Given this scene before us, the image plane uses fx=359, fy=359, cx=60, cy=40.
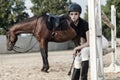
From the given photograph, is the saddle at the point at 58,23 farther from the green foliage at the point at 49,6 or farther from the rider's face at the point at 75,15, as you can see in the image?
the green foliage at the point at 49,6

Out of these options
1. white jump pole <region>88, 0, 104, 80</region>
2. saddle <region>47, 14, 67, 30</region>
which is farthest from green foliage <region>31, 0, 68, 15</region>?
white jump pole <region>88, 0, 104, 80</region>

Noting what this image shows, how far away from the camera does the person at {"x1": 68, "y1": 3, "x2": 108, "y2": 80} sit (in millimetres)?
4551

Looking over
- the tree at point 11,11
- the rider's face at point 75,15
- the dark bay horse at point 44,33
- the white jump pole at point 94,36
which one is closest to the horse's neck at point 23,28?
the dark bay horse at point 44,33

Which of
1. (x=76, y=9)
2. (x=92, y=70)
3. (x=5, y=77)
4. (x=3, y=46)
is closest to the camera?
(x=92, y=70)

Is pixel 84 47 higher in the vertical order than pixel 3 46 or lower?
higher

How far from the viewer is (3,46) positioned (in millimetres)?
26578

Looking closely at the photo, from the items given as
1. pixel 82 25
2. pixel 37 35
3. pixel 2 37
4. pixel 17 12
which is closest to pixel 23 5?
pixel 17 12

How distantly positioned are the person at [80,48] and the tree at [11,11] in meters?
24.4

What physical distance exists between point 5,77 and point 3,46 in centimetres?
1813

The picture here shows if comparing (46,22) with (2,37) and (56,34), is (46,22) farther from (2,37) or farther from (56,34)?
(2,37)

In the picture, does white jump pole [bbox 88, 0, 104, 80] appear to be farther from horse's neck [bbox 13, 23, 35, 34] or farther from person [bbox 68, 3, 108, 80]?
horse's neck [bbox 13, 23, 35, 34]

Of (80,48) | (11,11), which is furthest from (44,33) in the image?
(11,11)

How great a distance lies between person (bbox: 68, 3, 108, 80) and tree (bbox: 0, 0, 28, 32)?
79.9ft

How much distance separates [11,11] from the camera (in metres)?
29.6
